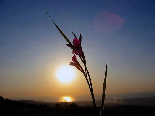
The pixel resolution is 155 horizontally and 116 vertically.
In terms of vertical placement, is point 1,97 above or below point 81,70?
above

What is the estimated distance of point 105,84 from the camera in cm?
142

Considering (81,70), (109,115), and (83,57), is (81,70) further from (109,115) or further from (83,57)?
(109,115)

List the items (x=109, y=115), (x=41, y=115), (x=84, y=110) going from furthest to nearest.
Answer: (x=84, y=110)
(x=109, y=115)
(x=41, y=115)

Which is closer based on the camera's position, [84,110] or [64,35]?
[64,35]

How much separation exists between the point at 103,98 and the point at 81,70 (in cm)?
31

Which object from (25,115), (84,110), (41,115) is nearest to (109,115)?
(84,110)

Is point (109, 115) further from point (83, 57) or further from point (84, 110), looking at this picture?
point (83, 57)

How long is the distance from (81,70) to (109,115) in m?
19.4

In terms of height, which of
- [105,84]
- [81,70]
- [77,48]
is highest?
[77,48]

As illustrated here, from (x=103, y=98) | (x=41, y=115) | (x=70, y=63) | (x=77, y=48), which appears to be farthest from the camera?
(x=41, y=115)

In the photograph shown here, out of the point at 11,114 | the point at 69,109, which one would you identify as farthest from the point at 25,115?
the point at 69,109

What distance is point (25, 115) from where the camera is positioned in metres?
16.2

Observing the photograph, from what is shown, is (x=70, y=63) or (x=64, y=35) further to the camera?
(x=70, y=63)

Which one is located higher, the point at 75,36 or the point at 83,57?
the point at 75,36
